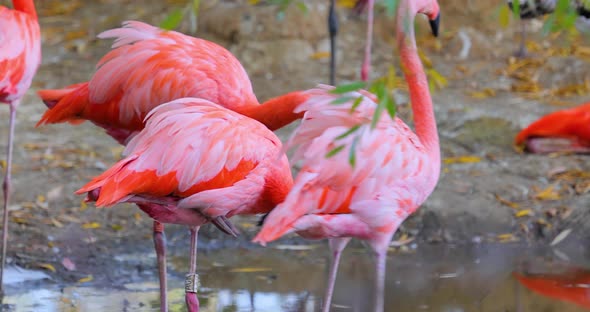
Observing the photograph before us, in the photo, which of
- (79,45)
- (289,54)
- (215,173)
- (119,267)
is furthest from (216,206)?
(79,45)

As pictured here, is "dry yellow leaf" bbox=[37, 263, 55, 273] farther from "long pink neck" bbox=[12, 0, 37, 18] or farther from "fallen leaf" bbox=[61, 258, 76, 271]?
"long pink neck" bbox=[12, 0, 37, 18]

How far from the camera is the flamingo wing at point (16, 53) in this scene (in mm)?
4168

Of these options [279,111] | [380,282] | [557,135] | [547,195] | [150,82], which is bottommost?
[380,282]

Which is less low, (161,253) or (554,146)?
(554,146)

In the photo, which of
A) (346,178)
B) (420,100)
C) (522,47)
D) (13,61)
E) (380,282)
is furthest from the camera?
(522,47)

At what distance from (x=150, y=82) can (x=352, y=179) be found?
49.5 inches

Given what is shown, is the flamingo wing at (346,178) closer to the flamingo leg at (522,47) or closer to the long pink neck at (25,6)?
the long pink neck at (25,6)

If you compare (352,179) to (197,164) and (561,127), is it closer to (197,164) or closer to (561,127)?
(197,164)

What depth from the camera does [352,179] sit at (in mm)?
3051

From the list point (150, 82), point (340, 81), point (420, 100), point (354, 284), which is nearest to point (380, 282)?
point (420, 100)

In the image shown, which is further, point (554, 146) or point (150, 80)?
point (554, 146)

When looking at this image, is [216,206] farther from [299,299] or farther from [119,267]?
[119,267]

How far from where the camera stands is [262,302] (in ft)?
13.3

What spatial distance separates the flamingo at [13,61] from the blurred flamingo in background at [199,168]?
1.07m
